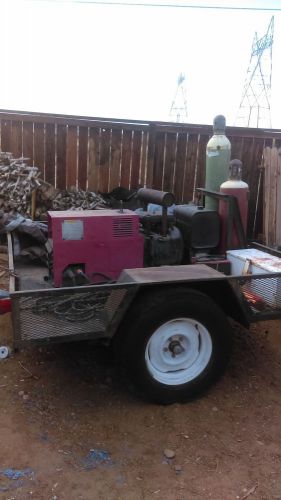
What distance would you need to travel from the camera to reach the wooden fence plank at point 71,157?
7.84 m

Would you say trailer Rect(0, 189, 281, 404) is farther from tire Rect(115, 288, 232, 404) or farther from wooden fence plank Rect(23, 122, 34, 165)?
wooden fence plank Rect(23, 122, 34, 165)

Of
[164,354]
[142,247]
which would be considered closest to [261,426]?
[164,354]

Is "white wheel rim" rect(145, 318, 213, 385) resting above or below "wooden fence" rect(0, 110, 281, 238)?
below

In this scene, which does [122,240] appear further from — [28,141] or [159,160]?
[28,141]

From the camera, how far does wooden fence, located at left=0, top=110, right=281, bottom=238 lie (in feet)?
25.6

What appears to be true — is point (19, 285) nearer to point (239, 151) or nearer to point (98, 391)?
point (98, 391)

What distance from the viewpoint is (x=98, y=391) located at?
135 inches

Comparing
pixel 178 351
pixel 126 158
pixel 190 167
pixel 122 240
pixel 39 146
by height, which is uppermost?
pixel 39 146

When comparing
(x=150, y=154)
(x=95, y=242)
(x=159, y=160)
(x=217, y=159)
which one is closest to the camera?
(x=95, y=242)

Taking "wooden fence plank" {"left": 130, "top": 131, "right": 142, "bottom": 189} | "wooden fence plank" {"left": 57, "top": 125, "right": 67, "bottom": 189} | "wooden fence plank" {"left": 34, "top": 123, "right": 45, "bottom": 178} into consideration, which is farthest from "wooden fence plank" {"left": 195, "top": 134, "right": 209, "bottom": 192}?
"wooden fence plank" {"left": 34, "top": 123, "right": 45, "bottom": 178}

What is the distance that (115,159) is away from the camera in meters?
8.03

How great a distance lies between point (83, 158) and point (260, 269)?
495 centimetres

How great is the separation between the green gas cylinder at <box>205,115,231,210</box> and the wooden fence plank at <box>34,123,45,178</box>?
4.02m

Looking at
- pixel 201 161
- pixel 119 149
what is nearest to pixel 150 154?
pixel 119 149
